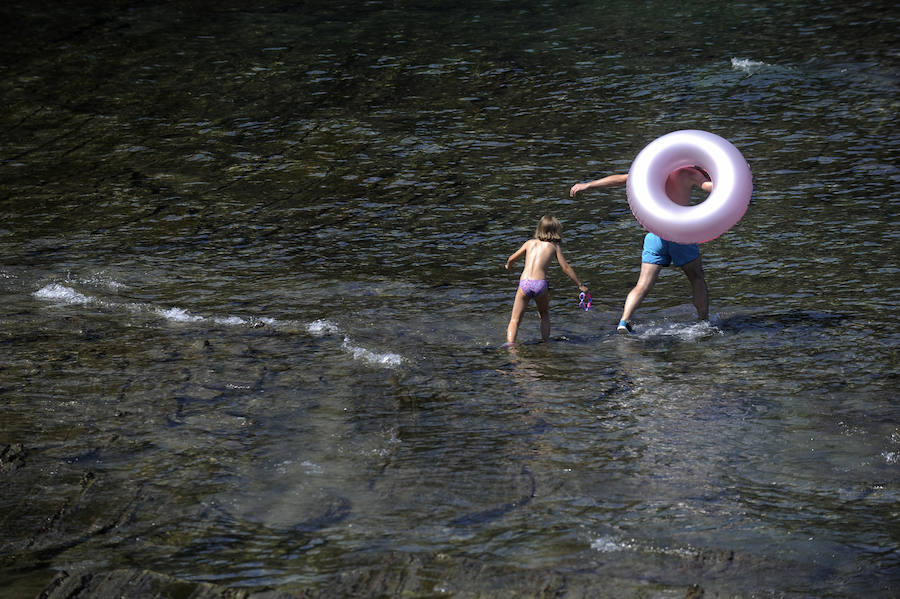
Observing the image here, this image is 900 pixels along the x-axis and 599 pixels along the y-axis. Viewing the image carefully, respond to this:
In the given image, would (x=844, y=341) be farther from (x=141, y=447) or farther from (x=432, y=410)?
(x=141, y=447)

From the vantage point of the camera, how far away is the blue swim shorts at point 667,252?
9.26 m

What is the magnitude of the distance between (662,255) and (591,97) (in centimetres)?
836

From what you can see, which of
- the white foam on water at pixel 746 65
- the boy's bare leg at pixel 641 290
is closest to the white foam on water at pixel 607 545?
the boy's bare leg at pixel 641 290

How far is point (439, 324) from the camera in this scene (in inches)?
381

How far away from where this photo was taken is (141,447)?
6.86 m

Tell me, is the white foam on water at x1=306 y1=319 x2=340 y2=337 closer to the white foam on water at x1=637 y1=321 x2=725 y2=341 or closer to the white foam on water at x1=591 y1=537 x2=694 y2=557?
the white foam on water at x1=637 y1=321 x2=725 y2=341

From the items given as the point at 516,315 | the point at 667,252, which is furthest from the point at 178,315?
the point at 667,252

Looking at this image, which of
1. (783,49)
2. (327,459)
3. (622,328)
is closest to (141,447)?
(327,459)

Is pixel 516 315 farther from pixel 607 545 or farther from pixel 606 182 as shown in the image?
pixel 607 545

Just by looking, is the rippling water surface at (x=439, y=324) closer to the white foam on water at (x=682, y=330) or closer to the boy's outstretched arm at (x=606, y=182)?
the white foam on water at (x=682, y=330)

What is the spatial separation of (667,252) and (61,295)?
6.04m

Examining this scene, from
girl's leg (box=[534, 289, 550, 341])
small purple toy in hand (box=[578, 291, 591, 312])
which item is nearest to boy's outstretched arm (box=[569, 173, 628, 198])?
small purple toy in hand (box=[578, 291, 591, 312])

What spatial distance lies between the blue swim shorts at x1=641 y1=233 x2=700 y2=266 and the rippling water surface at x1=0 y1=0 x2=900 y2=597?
61 cm

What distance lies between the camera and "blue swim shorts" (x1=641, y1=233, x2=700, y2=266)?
30.4 feet
